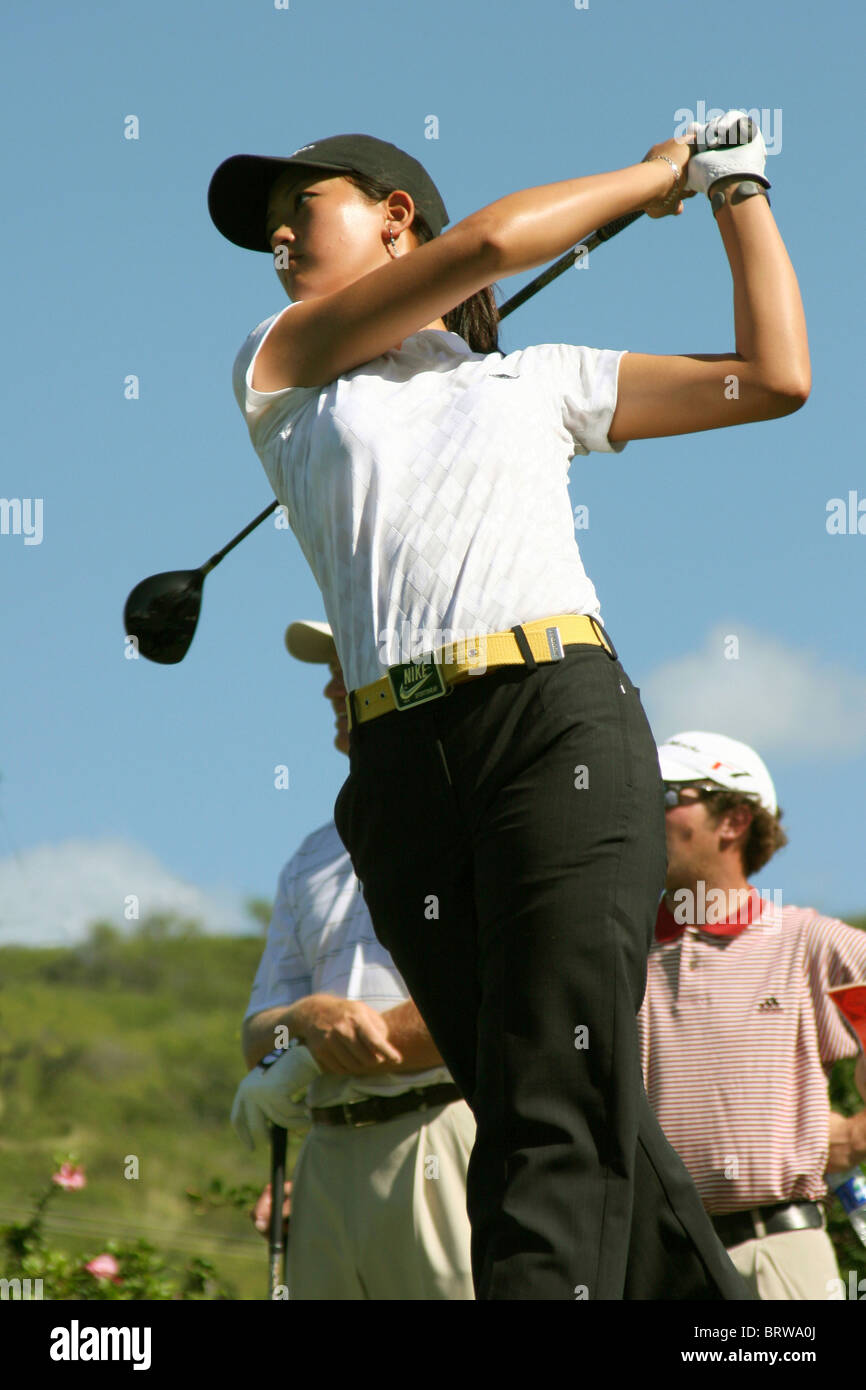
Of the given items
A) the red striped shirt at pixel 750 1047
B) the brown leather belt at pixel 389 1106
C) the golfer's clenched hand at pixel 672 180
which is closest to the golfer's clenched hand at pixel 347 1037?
the brown leather belt at pixel 389 1106

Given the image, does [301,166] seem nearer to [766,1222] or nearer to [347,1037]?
[347,1037]

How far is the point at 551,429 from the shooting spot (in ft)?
8.13

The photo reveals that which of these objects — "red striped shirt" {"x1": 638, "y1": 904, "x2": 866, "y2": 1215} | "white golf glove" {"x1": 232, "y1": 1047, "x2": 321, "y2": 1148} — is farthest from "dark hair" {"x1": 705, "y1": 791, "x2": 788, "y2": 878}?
"white golf glove" {"x1": 232, "y1": 1047, "x2": 321, "y2": 1148}

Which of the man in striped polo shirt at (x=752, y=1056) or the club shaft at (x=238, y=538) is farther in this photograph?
the man in striped polo shirt at (x=752, y=1056)

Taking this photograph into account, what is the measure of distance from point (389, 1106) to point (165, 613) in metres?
1.41

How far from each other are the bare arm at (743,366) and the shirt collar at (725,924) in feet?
7.82

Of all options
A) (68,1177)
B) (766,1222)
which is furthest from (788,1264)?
(68,1177)

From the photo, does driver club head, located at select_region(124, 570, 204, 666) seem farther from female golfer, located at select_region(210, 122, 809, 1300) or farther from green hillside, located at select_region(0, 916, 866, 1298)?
green hillside, located at select_region(0, 916, 866, 1298)

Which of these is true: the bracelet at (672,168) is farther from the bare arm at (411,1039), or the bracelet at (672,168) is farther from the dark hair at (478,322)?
the bare arm at (411,1039)

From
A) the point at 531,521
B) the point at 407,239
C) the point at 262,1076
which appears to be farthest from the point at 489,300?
the point at 262,1076

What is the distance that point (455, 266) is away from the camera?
2.32 metres

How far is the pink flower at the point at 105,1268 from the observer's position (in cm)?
585

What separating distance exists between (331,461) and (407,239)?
65cm
